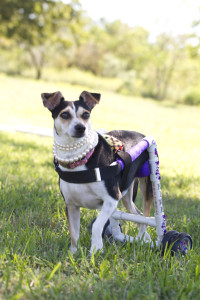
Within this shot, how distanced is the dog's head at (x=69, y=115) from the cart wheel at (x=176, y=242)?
1.21 metres

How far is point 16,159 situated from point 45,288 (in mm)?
4463

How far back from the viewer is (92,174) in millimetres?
2699

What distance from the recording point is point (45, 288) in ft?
7.62

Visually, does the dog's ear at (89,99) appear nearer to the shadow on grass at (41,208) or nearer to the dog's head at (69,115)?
the dog's head at (69,115)

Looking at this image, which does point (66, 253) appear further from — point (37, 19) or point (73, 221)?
point (37, 19)

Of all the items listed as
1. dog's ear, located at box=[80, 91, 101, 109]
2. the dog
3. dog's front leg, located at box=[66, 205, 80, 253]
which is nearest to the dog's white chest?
the dog

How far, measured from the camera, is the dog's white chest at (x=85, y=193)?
273cm

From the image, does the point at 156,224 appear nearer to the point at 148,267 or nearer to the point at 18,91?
the point at 148,267

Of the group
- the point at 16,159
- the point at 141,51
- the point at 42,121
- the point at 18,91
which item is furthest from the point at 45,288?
the point at 141,51

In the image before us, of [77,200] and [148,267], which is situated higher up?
[77,200]

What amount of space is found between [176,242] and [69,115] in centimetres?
143

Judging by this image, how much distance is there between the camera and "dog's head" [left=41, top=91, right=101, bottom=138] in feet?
8.78

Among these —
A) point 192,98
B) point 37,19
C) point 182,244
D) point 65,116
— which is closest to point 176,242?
point 182,244

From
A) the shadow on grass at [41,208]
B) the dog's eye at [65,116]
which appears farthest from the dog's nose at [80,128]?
the shadow on grass at [41,208]
